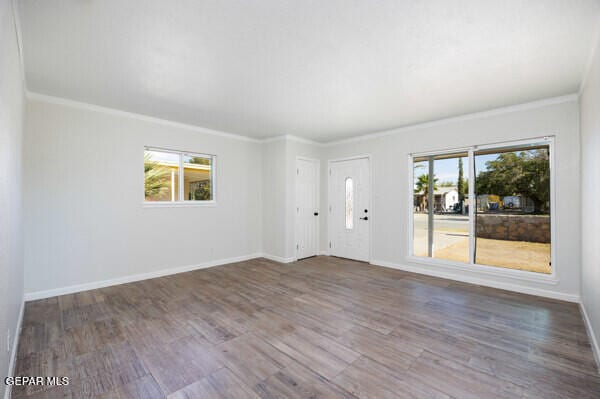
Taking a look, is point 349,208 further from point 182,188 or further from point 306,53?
point 306,53

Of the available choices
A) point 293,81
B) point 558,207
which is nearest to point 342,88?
point 293,81

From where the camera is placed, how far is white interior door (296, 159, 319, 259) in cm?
578

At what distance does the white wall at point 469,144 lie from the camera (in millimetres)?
3430

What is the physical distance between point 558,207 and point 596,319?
1730 millimetres

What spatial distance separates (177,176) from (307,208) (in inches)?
108

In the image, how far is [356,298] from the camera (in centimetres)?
353

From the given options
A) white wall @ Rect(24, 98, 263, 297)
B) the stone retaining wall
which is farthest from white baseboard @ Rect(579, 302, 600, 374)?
white wall @ Rect(24, 98, 263, 297)

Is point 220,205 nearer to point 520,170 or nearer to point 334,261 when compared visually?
point 334,261

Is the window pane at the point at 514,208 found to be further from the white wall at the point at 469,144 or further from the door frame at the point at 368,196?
the door frame at the point at 368,196

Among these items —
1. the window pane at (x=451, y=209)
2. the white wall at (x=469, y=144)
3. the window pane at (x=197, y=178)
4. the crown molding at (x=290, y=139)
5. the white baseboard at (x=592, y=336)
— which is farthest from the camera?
the crown molding at (x=290, y=139)

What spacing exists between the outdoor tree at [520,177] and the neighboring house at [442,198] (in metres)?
0.36

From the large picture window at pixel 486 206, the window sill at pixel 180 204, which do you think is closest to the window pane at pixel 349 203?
the large picture window at pixel 486 206

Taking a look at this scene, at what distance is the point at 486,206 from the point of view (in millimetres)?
4184

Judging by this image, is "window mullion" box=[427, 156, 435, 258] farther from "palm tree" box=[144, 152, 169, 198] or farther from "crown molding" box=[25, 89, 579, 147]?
"palm tree" box=[144, 152, 169, 198]
